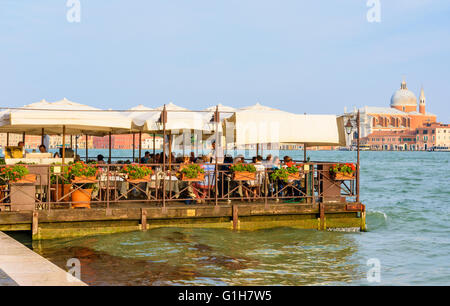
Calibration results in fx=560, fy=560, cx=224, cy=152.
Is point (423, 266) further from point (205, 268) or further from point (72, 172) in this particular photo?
point (72, 172)

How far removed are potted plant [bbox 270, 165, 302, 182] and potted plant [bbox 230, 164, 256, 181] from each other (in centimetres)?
60

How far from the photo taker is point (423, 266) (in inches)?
476

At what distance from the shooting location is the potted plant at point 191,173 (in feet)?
42.9

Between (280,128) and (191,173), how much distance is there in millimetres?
2503

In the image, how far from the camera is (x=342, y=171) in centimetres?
1391

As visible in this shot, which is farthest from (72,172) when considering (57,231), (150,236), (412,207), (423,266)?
(412,207)

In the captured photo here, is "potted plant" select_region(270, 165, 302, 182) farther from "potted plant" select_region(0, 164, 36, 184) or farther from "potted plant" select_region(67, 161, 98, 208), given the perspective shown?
"potted plant" select_region(0, 164, 36, 184)

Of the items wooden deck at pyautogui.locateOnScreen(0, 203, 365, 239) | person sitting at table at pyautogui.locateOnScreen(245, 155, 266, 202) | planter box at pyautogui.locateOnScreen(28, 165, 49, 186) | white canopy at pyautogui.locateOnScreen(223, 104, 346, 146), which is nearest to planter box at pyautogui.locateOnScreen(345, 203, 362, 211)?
wooden deck at pyautogui.locateOnScreen(0, 203, 365, 239)

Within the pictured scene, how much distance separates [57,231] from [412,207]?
21.5m

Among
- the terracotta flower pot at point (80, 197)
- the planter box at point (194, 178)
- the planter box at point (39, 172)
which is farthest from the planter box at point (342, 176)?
the planter box at point (39, 172)

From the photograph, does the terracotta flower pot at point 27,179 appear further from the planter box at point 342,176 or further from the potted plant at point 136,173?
the planter box at point 342,176

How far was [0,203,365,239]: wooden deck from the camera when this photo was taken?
39.4ft

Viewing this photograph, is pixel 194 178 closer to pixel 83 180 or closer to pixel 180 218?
pixel 180 218

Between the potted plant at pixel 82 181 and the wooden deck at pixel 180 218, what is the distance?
1.34 ft
